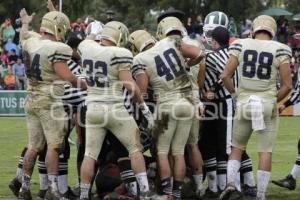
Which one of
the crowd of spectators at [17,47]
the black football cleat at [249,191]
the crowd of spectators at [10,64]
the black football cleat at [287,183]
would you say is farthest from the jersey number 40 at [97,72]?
the crowd of spectators at [10,64]

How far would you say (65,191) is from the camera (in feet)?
34.1

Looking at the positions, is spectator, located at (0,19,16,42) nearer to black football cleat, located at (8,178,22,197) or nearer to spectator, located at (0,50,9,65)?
spectator, located at (0,50,9,65)

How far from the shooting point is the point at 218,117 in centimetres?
1075

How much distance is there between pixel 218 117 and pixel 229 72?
1.12 metres

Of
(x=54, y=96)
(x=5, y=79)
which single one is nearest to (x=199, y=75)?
(x=54, y=96)

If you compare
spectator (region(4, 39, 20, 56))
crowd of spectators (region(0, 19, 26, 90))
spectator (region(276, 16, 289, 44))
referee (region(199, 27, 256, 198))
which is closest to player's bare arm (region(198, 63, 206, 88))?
referee (region(199, 27, 256, 198))

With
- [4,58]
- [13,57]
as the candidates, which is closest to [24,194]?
[13,57]

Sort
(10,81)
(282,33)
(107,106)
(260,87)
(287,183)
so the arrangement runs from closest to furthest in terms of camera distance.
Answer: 1. (107,106)
2. (260,87)
3. (287,183)
4. (10,81)
5. (282,33)

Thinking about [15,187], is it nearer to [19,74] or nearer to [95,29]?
[95,29]

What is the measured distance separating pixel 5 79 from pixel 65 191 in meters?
17.2

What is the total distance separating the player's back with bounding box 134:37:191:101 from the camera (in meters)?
9.78

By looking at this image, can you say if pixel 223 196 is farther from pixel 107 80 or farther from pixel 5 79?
pixel 5 79

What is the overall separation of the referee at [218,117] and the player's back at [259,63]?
106 centimetres

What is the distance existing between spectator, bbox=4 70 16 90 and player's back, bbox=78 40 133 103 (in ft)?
58.0
